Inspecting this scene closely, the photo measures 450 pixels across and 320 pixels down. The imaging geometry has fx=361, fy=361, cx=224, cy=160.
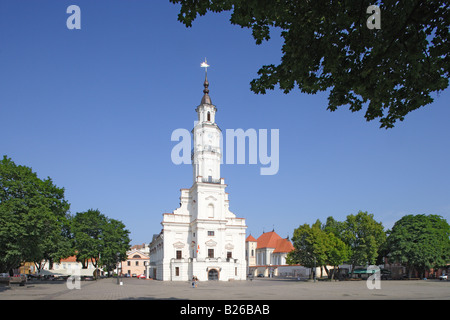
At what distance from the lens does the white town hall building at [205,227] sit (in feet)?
200

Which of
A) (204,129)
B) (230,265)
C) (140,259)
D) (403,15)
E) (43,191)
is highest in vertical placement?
(204,129)

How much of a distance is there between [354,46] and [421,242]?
59.3m

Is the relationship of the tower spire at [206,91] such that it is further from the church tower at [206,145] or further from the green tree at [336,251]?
the green tree at [336,251]

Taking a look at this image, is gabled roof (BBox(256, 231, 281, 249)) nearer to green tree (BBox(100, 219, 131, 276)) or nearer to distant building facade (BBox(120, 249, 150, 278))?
distant building facade (BBox(120, 249, 150, 278))

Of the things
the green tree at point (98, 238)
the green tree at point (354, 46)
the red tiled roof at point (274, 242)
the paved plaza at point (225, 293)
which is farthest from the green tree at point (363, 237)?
the green tree at point (354, 46)

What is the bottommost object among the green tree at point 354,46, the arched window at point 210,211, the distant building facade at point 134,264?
the distant building facade at point 134,264

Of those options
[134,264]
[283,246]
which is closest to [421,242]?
[283,246]

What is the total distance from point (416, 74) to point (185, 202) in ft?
209

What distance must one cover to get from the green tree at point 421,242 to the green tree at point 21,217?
5153 cm

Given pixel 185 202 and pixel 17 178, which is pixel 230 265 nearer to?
pixel 185 202
